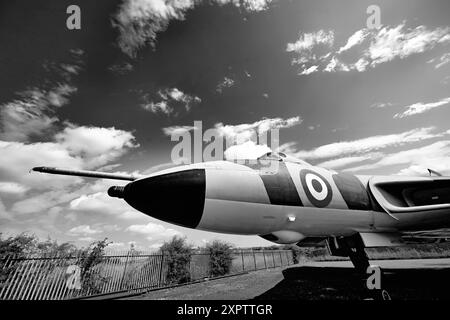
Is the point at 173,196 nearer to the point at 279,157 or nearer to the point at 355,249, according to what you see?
the point at 279,157

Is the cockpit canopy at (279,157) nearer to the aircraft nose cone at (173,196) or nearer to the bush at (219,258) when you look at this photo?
the aircraft nose cone at (173,196)

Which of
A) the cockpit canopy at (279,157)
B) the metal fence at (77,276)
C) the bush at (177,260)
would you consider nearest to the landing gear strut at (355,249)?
the cockpit canopy at (279,157)

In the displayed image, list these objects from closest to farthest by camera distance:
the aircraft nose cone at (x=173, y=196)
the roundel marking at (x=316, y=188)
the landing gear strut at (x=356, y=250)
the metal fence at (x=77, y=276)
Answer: the aircraft nose cone at (x=173, y=196) < the roundel marking at (x=316, y=188) < the landing gear strut at (x=356, y=250) < the metal fence at (x=77, y=276)

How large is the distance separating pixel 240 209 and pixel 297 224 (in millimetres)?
1376

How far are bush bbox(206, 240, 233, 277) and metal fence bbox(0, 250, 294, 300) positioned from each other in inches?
60.3

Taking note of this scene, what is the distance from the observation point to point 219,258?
19.7 m

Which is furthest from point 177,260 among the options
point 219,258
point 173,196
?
point 173,196

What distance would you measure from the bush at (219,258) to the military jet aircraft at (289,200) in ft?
46.0

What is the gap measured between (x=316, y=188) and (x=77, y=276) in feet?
38.0

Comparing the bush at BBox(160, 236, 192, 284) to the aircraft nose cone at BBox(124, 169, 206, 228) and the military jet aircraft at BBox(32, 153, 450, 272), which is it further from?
the aircraft nose cone at BBox(124, 169, 206, 228)

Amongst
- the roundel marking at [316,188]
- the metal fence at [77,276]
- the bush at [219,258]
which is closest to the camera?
the roundel marking at [316,188]

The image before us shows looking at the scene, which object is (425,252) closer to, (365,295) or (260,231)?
(365,295)

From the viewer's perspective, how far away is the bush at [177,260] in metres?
15.7
